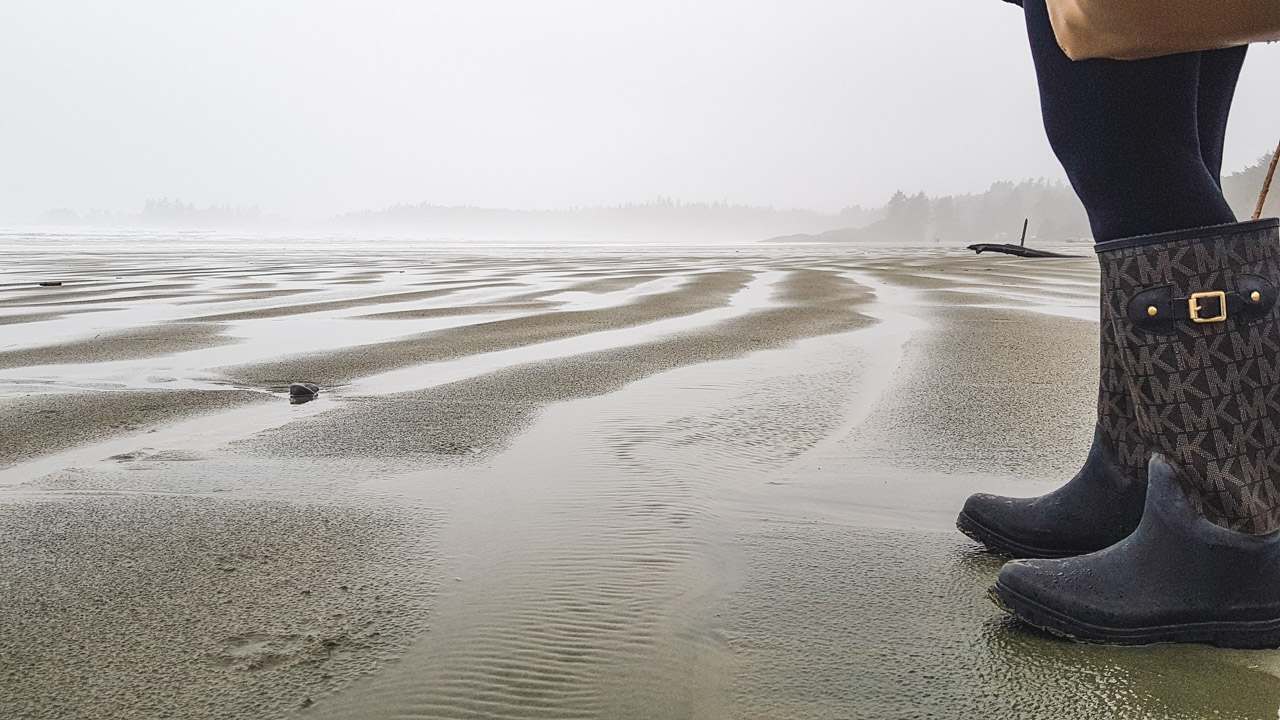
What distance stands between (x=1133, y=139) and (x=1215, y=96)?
0.86ft

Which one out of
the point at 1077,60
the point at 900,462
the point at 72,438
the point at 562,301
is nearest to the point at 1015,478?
the point at 900,462

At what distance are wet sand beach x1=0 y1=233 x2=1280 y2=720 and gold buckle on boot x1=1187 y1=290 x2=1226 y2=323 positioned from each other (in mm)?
415

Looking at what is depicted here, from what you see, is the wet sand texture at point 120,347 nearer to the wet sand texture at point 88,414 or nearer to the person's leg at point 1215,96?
the wet sand texture at point 88,414

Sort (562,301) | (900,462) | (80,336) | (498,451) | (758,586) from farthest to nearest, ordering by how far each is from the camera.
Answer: (562,301) → (80,336) → (498,451) → (900,462) → (758,586)

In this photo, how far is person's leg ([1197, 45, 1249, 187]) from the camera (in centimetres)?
124

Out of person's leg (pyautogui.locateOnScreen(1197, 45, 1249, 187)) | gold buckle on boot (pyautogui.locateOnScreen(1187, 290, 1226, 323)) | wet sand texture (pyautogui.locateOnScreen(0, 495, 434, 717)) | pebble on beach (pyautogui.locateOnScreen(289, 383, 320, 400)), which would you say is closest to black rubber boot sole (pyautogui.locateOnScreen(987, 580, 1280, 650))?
gold buckle on boot (pyautogui.locateOnScreen(1187, 290, 1226, 323))

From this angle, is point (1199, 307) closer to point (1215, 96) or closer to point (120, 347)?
point (1215, 96)

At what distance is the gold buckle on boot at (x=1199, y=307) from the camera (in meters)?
1.06

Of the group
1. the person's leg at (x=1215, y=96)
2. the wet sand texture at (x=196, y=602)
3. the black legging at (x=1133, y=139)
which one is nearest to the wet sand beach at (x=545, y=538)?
the wet sand texture at (x=196, y=602)

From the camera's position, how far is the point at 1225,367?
3.50 ft

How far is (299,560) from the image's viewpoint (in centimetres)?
137

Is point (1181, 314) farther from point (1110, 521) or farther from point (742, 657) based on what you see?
point (742, 657)

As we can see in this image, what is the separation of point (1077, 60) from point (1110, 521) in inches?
27.6

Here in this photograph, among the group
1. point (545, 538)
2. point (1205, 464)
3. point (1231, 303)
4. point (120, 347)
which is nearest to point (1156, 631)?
point (1205, 464)
